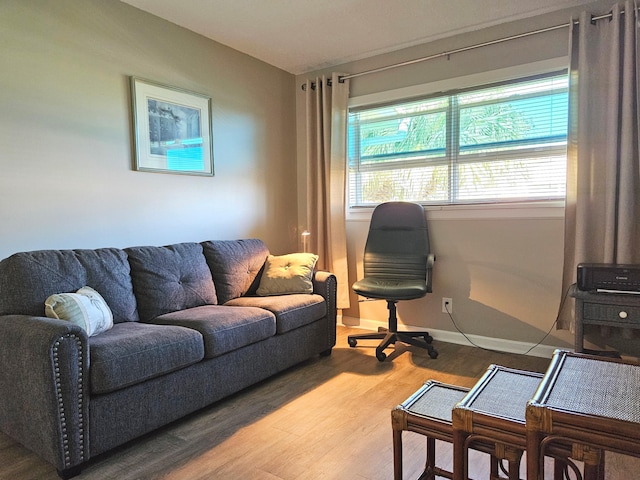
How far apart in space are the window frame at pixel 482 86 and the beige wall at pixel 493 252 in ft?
0.05

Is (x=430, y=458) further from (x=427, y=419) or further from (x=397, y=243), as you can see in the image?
(x=397, y=243)

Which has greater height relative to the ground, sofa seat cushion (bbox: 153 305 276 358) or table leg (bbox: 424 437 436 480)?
sofa seat cushion (bbox: 153 305 276 358)

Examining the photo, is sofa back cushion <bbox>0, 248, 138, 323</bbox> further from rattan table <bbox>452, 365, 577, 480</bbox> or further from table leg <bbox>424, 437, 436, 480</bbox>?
rattan table <bbox>452, 365, 577, 480</bbox>

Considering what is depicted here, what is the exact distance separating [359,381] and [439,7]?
2489mm

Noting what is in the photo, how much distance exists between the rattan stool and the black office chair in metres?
1.64

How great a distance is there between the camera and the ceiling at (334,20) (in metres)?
2.92

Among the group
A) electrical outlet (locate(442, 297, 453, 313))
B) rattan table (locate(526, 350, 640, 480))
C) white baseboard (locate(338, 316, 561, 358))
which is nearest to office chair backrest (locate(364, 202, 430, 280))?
electrical outlet (locate(442, 297, 453, 313))

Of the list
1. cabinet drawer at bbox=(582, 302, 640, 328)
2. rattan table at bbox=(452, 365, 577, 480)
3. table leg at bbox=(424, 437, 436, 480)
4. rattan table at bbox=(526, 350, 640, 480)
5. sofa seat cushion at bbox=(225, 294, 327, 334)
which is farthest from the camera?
sofa seat cushion at bbox=(225, 294, 327, 334)

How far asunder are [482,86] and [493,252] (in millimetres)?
1245

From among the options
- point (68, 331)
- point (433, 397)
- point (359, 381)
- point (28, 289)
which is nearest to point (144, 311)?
point (28, 289)

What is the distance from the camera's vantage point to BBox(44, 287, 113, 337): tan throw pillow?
1998mm

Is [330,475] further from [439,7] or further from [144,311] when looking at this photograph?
[439,7]

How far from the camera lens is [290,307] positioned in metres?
2.87

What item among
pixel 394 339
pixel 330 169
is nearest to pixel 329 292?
pixel 394 339
